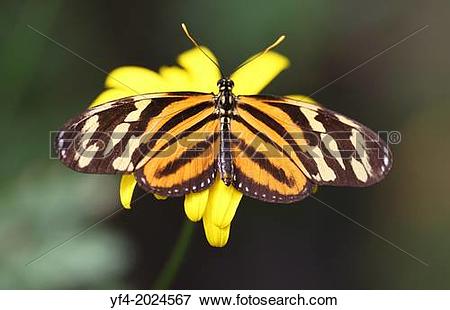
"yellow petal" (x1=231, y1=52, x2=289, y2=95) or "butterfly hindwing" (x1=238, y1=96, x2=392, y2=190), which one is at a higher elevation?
"yellow petal" (x1=231, y1=52, x2=289, y2=95)

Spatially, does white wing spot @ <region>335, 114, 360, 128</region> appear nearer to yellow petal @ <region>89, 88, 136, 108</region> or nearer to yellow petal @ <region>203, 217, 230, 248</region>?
yellow petal @ <region>203, 217, 230, 248</region>

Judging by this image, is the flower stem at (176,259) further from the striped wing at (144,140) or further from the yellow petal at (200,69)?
the yellow petal at (200,69)

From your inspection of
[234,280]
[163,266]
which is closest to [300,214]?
[234,280]

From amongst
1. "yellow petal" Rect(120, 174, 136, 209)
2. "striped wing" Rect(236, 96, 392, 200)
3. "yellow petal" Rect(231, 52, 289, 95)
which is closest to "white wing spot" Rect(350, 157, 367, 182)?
"striped wing" Rect(236, 96, 392, 200)

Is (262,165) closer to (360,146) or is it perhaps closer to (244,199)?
(360,146)
